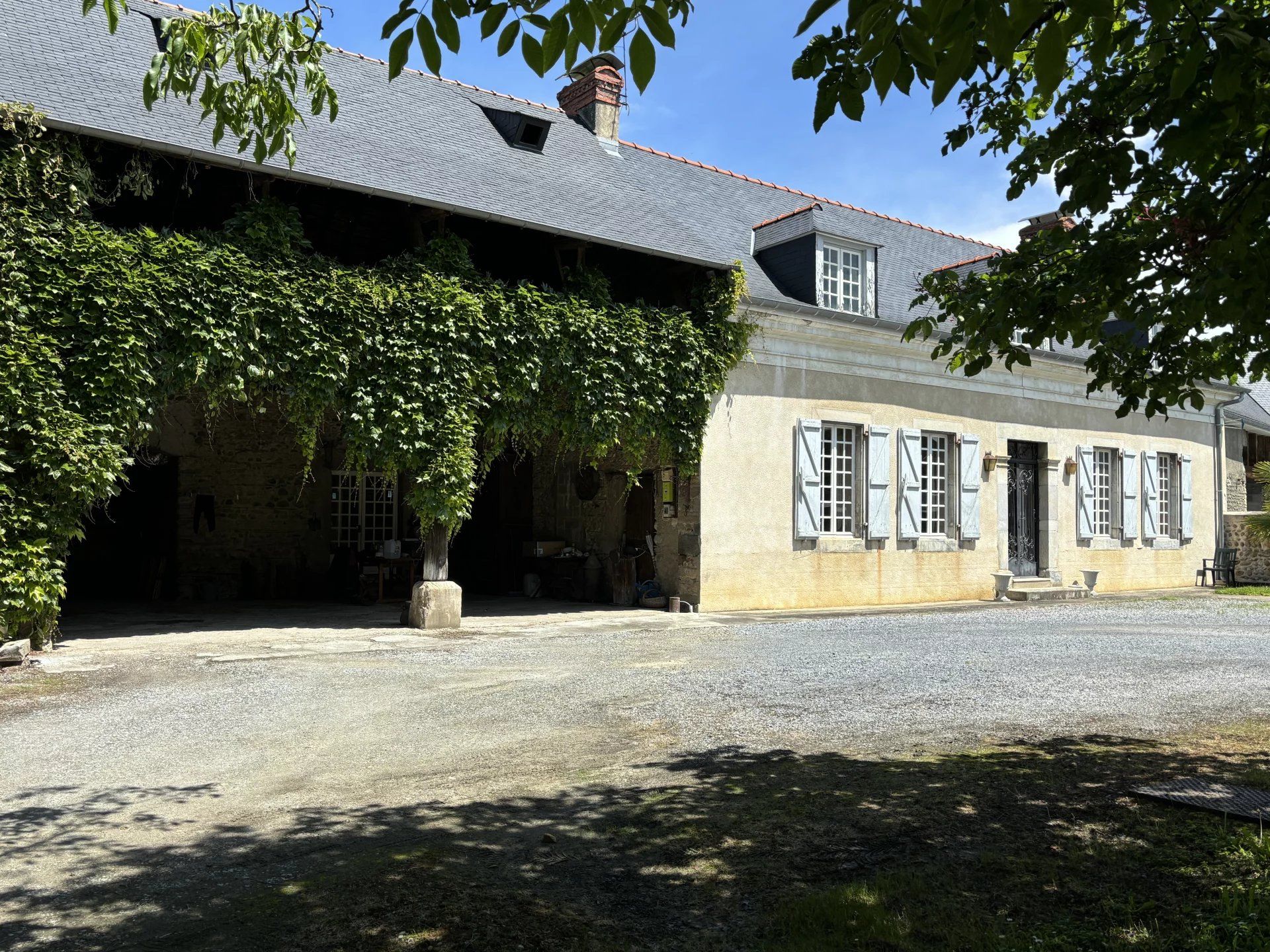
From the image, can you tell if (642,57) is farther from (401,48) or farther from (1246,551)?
(1246,551)

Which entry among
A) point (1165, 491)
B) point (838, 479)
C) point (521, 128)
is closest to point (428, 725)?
point (521, 128)

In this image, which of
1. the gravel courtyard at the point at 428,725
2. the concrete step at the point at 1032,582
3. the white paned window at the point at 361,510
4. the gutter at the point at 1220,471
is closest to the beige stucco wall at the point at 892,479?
the concrete step at the point at 1032,582

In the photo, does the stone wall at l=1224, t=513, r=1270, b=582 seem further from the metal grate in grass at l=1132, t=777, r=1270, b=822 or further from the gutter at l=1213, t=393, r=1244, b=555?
the metal grate in grass at l=1132, t=777, r=1270, b=822

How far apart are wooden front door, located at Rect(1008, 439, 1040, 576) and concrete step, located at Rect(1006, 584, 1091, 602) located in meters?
0.59

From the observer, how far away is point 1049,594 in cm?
1566

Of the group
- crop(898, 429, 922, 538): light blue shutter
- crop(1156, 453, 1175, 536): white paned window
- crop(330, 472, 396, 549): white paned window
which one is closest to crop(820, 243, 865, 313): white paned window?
crop(898, 429, 922, 538): light blue shutter

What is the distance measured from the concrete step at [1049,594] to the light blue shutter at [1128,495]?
6.72ft

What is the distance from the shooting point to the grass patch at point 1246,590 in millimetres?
16844

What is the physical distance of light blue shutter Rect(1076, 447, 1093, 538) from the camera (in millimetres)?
17016

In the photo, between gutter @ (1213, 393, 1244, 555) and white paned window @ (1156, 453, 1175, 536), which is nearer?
white paned window @ (1156, 453, 1175, 536)

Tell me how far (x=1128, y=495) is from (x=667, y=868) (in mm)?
16779

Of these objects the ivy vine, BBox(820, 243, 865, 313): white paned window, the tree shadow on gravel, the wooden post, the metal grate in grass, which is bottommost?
the tree shadow on gravel

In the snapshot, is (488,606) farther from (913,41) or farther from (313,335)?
(913,41)

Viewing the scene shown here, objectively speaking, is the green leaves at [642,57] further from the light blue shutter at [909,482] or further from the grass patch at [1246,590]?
the grass patch at [1246,590]
